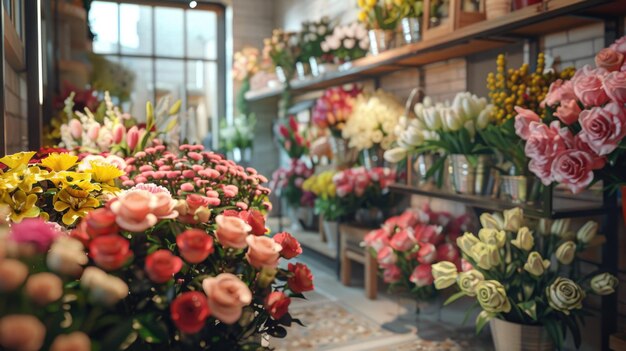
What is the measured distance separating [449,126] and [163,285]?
1871 millimetres

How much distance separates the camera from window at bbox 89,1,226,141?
564 centimetres

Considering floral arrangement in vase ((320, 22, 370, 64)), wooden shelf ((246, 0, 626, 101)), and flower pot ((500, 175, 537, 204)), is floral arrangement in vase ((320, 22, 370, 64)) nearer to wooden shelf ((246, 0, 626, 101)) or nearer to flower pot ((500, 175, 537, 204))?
wooden shelf ((246, 0, 626, 101))

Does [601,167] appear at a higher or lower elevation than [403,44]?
lower

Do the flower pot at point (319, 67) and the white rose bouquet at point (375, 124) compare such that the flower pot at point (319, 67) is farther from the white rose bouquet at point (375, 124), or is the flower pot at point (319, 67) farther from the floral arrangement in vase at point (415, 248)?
the floral arrangement in vase at point (415, 248)

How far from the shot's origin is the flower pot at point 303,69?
4.49 meters

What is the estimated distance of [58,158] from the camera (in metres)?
1.20

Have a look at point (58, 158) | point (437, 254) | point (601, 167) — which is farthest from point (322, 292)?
point (58, 158)

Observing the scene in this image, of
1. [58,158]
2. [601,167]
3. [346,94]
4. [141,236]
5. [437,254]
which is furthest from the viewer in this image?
[346,94]

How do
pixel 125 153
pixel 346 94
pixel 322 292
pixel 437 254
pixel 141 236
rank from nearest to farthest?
pixel 141 236
pixel 125 153
pixel 437 254
pixel 322 292
pixel 346 94

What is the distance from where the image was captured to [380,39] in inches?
133

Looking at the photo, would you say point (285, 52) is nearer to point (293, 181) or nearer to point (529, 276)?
point (293, 181)

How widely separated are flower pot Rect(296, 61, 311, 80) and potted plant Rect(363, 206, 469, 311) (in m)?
1.87

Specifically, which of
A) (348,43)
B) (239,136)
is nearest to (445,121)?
(348,43)

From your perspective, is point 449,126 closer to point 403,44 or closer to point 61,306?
point 403,44
